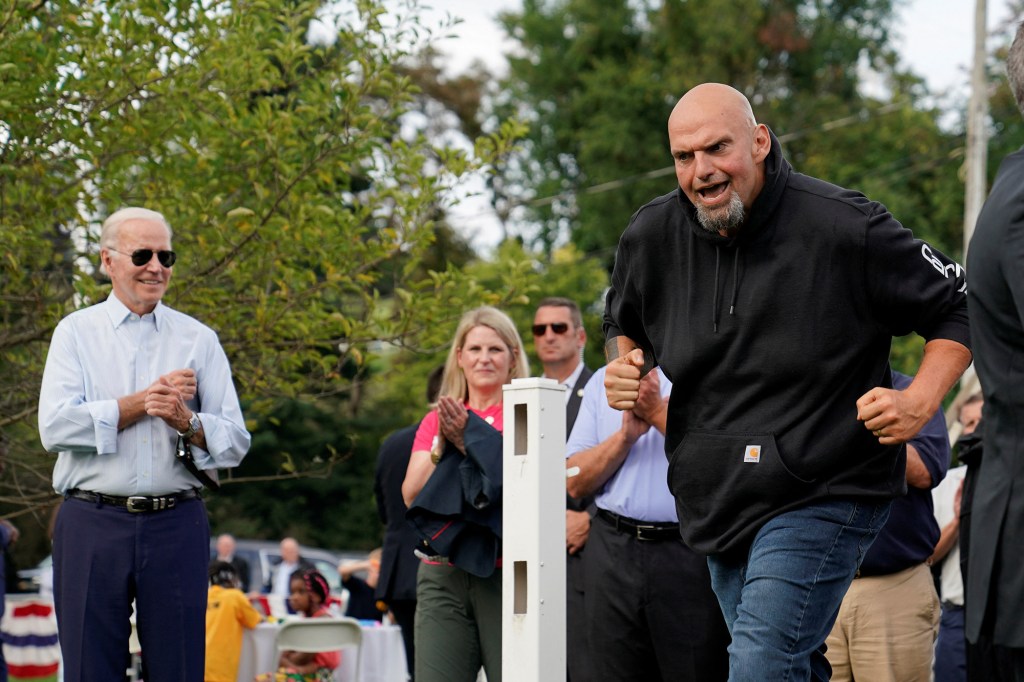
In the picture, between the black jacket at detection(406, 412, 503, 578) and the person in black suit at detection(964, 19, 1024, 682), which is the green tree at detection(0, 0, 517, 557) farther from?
the person in black suit at detection(964, 19, 1024, 682)

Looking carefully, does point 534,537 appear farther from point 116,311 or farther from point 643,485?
point 116,311

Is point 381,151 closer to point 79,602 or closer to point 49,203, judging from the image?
point 49,203

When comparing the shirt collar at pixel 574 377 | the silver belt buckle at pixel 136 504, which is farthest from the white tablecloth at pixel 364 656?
the silver belt buckle at pixel 136 504

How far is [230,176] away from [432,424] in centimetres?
214

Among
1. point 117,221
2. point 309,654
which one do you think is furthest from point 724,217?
point 309,654

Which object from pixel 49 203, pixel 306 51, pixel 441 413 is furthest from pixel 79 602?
pixel 306 51

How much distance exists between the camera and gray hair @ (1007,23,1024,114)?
3.06m

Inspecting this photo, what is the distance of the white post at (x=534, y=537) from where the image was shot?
4359mm

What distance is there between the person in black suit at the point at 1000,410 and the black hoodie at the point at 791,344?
962 millimetres

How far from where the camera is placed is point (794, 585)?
3.88m

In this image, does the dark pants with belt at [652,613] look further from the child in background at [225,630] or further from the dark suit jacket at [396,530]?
the child in background at [225,630]

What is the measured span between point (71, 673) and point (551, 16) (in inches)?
1255

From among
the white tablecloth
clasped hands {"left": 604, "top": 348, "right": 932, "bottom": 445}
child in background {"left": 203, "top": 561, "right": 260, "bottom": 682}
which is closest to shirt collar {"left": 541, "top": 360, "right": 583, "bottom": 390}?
the white tablecloth

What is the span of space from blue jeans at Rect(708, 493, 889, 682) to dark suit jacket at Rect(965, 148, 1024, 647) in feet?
2.78
